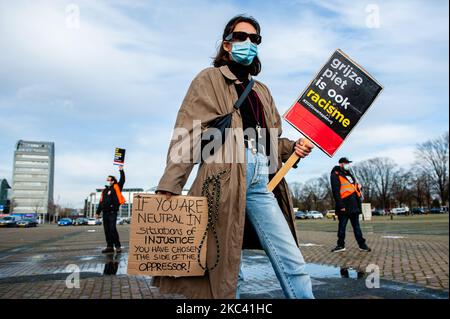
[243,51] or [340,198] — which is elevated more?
[243,51]

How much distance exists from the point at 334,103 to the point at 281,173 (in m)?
0.76

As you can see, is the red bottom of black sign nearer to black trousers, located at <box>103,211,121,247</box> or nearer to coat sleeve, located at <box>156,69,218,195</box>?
coat sleeve, located at <box>156,69,218,195</box>

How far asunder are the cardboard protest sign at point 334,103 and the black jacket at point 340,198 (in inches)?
212

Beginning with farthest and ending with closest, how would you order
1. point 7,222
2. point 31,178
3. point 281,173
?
point 31,178
point 7,222
point 281,173

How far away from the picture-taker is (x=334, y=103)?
2.88 metres

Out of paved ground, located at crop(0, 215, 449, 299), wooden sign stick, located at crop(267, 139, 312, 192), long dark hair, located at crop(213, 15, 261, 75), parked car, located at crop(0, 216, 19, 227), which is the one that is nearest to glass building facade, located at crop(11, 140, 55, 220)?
parked car, located at crop(0, 216, 19, 227)

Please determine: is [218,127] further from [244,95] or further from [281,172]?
[281,172]

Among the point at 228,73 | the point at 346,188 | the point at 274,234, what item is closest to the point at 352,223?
the point at 346,188

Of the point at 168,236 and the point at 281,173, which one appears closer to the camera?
the point at 168,236

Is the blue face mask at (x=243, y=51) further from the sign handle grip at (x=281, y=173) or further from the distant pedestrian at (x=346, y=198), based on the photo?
the distant pedestrian at (x=346, y=198)
